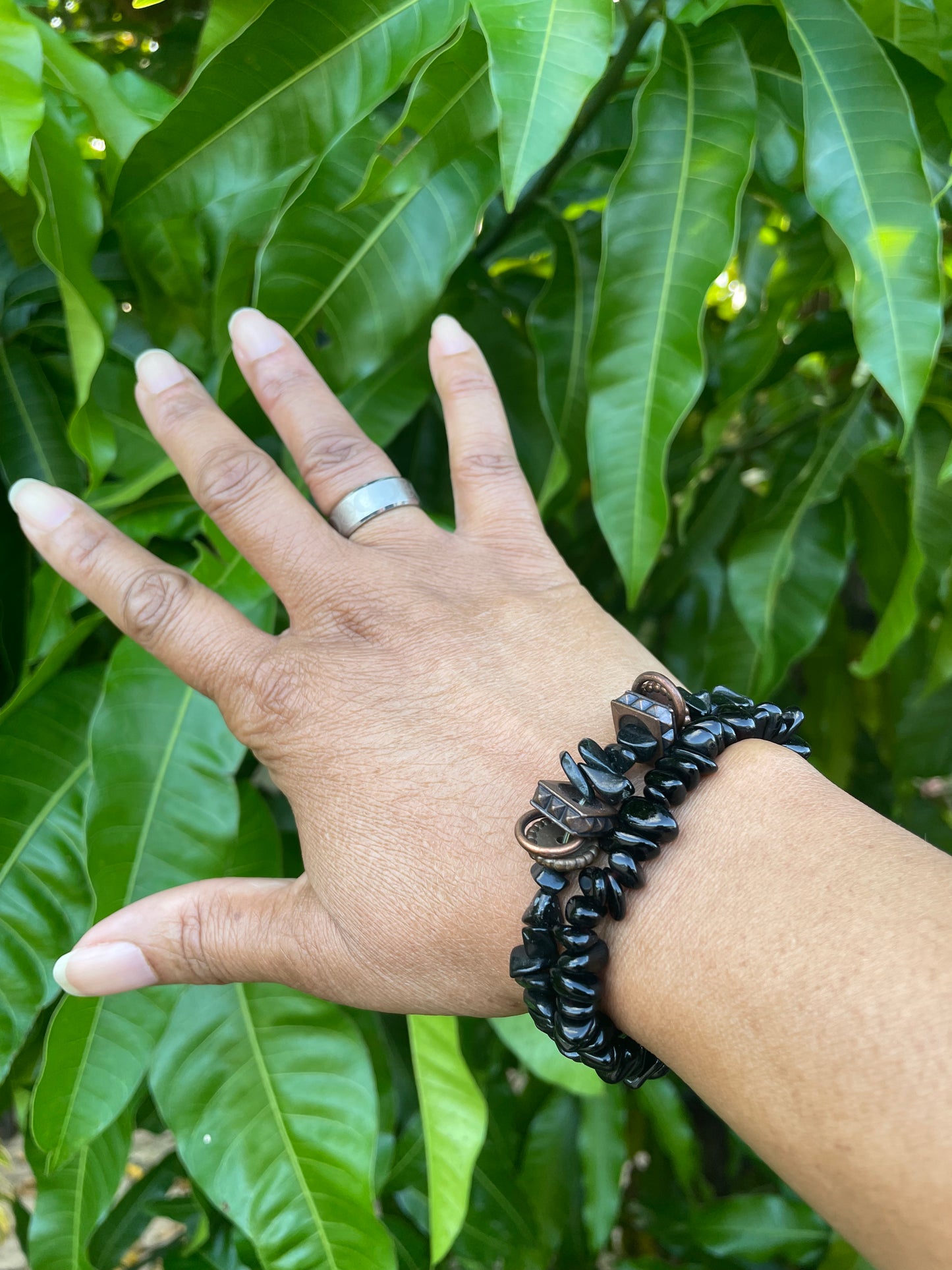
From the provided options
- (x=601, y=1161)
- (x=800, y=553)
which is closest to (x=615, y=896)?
(x=800, y=553)

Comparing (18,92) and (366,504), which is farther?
(366,504)

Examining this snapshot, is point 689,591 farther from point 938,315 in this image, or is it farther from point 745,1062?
point 745,1062

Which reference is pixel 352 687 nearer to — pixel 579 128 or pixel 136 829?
pixel 136 829

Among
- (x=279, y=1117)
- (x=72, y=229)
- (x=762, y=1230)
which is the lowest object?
(x=762, y=1230)

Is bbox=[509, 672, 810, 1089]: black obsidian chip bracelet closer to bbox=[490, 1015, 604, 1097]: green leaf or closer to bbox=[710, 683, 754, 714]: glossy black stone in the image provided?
bbox=[710, 683, 754, 714]: glossy black stone

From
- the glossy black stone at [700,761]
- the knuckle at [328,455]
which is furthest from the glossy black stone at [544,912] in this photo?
the knuckle at [328,455]

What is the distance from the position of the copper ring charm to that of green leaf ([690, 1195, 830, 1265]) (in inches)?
41.7

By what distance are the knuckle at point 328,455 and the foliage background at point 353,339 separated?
6 cm

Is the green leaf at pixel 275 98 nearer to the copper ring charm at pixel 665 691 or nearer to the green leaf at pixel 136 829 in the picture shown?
the green leaf at pixel 136 829

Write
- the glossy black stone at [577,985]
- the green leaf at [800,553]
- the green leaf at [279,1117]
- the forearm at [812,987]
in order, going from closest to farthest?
1. the forearm at [812,987]
2. the glossy black stone at [577,985]
3. the green leaf at [279,1117]
4. the green leaf at [800,553]

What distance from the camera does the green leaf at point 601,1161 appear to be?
1.25m

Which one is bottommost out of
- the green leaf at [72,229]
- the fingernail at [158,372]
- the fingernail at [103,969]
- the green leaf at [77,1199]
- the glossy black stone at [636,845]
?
the green leaf at [77,1199]

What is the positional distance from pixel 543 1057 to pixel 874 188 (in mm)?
710

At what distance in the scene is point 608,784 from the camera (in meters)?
0.50
